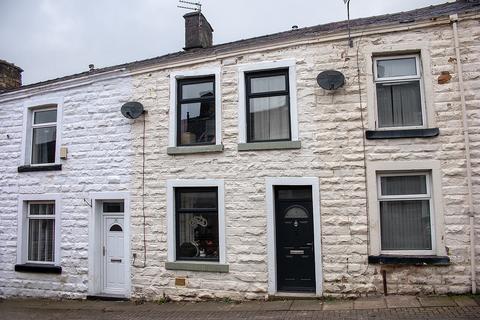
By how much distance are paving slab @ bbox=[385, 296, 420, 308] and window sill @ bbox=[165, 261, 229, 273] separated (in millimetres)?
3431

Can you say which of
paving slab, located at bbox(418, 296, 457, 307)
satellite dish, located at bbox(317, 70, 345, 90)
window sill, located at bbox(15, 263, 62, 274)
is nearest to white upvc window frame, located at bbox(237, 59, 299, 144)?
satellite dish, located at bbox(317, 70, 345, 90)

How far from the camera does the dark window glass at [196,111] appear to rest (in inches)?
408

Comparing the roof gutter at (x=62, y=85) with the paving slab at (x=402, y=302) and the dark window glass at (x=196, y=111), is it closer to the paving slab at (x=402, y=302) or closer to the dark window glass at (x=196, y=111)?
the dark window glass at (x=196, y=111)

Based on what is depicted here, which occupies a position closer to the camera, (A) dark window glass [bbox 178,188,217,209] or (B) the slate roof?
(B) the slate roof

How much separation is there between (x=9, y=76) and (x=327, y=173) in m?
10.6

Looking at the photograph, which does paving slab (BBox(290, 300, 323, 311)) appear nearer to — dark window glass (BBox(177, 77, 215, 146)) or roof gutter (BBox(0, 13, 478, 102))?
dark window glass (BBox(177, 77, 215, 146))

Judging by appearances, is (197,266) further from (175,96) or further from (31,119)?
(31,119)

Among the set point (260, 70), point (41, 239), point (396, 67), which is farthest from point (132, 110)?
point (396, 67)

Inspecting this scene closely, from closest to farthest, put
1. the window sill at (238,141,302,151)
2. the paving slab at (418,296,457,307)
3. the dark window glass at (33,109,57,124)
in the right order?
the paving slab at (418,296,457,307) < the window sill at (238,141,302,151) < the dark window glass at (33,109,57,124)

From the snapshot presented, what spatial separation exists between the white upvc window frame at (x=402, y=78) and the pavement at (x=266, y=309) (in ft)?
11.5

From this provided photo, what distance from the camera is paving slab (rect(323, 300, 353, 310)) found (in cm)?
836

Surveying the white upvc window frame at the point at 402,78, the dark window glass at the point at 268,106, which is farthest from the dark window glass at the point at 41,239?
the white upvc window frame at the point at 402,78

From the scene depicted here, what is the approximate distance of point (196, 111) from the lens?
10523 mm

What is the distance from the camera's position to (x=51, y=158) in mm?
11875
